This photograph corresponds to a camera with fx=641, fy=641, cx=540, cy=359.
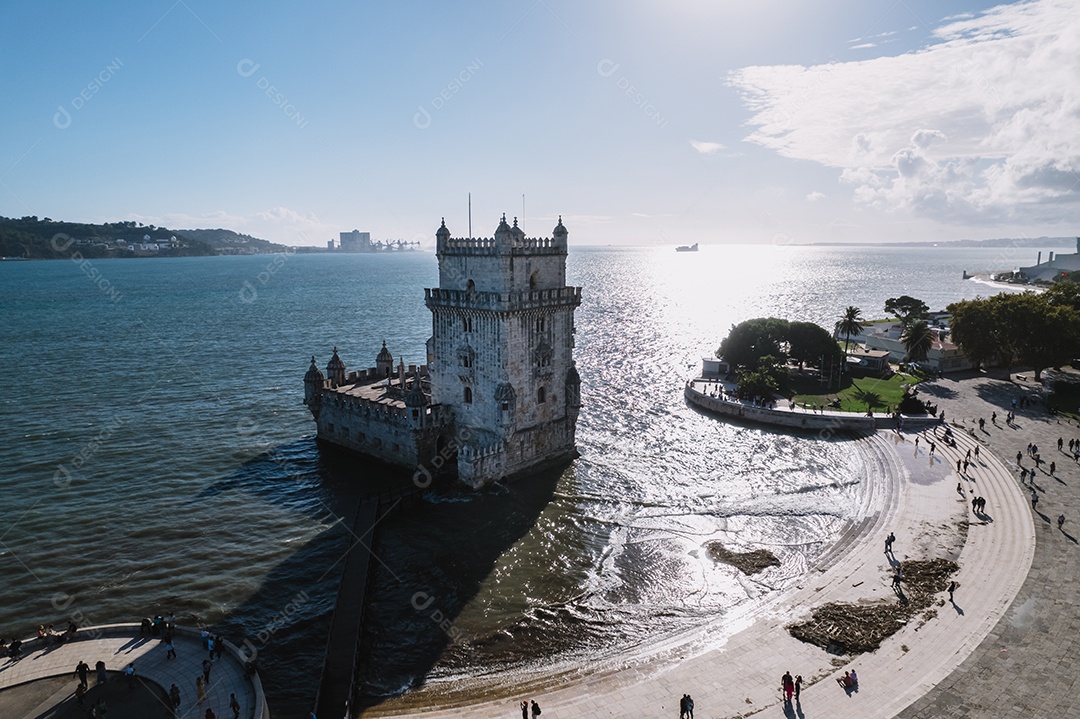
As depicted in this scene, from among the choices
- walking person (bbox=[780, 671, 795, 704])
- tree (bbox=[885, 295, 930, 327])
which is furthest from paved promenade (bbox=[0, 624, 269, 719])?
tree (bbox=[885, 295, 930, 327])

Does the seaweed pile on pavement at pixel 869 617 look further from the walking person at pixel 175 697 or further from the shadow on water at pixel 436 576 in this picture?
the walking person at pixel 175 697

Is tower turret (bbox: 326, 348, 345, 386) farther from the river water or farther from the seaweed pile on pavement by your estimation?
the seaweed pile on pavement

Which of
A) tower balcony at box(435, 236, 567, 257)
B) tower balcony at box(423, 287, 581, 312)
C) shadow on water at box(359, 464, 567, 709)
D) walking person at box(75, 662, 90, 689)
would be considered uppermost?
tower balcony at box(435, 236, 567, 257)

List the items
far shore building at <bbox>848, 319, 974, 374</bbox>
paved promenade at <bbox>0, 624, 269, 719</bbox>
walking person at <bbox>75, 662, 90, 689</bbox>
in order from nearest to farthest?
paved promenade at <bbox>0, 624, 269, 719</bbox> < walking person at <bbox>75, 662, 90, 689</bbox> < far shore building at <bbox>848, 319, 974, 374</bbox>

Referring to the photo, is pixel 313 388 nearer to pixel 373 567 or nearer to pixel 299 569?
pixel 299 569

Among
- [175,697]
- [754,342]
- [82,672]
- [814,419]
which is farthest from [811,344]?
[82,672]

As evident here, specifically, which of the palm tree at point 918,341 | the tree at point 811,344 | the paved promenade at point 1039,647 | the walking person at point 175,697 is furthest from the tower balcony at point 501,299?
the palm tree at point 918,341
